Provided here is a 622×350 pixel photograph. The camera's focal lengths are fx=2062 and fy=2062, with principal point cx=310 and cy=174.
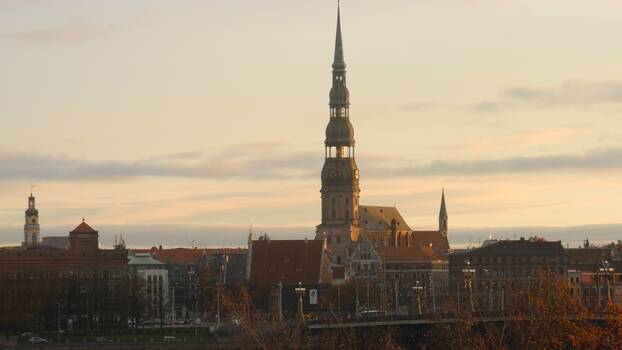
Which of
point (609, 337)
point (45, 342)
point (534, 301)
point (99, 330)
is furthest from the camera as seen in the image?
point (99, 330)

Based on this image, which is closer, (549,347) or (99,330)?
(549,347)

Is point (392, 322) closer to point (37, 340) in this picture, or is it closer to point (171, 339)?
point (171, 339)

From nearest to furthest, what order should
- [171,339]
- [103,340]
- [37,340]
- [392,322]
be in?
1. [392,322]
2. [103,340]
3. [171,339]
4. [37,340]

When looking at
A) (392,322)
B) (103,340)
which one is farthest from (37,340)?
(392,322)

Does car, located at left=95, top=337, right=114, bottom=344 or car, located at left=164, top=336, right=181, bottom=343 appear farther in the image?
car, located at left=164, top=336, right=181, bottom=343

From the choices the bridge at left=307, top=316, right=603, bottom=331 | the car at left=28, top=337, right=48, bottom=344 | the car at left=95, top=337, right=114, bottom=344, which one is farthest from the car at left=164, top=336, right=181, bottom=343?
the bridge at left=307, top=316, right=603, bottom=331

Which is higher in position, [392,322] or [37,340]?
[392,322]

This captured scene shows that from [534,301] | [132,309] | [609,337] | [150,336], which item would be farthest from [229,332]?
[609,337]

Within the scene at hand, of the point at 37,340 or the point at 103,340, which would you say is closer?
the point at 103,340

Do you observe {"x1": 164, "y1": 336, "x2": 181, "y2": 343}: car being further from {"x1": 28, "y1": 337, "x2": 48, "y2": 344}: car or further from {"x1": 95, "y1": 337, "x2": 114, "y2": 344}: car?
{"x1": 28, "y1": 337, "x2": 48, "y2": 344}: car

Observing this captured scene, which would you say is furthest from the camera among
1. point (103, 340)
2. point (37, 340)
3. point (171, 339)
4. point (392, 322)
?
point (37, 340)

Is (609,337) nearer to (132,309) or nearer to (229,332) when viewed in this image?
(229,332)

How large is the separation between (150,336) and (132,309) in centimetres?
2602

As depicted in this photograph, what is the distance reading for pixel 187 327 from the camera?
183 m
